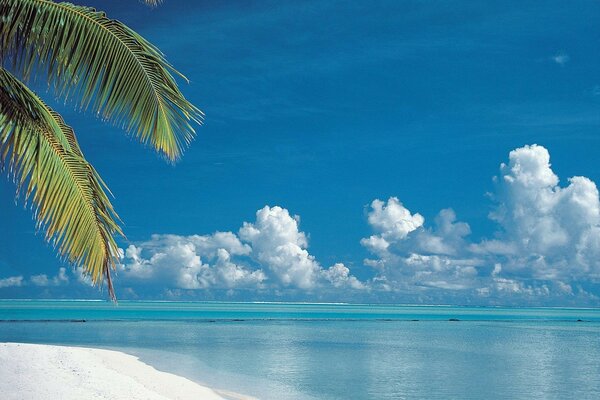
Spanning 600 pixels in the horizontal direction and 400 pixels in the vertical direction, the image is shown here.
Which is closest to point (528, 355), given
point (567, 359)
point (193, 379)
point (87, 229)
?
point (567, 359)

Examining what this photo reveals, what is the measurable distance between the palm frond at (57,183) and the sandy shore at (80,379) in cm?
895

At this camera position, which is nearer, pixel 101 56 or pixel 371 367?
pixel 101 56

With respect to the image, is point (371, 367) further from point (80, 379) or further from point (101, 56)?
point (101, 56)

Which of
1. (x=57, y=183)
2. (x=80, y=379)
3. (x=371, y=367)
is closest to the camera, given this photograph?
(x=57, y=183)

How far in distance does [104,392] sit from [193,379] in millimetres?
6967

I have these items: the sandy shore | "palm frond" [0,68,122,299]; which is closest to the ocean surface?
the sandy shore

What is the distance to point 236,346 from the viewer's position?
3750 cm

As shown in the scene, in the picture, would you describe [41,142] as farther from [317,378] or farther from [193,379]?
[317,378]

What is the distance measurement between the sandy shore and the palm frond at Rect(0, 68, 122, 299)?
8.95 m

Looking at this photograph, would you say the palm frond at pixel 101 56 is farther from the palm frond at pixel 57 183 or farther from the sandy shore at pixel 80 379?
the sandy shore at pixel 80 379

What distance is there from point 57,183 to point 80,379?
12640 millimetres

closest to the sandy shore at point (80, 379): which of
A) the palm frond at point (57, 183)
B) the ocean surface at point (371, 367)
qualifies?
the ocean surface at point (371, 367)

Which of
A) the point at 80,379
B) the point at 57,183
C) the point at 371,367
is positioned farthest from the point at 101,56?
the point at 371,367

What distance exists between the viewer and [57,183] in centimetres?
630
